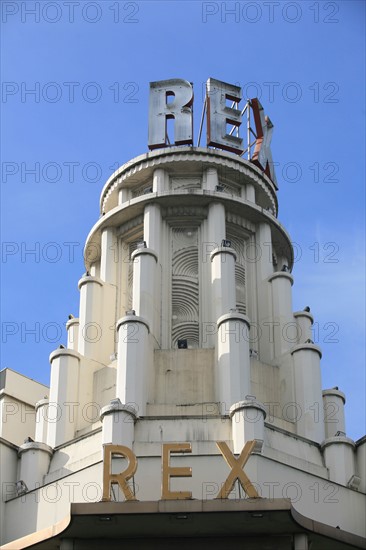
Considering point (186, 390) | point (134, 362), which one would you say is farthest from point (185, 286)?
point (134, 362)

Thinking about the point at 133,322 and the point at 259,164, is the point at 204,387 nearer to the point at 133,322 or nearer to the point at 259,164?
the point at 133,322

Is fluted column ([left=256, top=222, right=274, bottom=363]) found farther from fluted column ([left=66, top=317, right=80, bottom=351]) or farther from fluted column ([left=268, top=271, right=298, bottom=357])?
fluted column ([left=66, top=317, right=80, bottom=351])

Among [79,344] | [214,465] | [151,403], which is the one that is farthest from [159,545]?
[79,344]

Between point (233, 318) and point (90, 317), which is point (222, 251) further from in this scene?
point (90, 317)

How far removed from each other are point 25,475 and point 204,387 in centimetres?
812

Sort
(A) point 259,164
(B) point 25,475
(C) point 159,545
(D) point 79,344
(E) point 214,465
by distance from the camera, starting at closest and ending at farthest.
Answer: (C) point 159,545 < (E) point 214,465 < (B) point 25,475 < (D) point 79,344 < (A) point 259,164

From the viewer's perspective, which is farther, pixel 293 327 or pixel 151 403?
pixel 293 327

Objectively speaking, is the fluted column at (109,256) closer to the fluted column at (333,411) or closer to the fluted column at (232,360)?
the fluted column at (232,360)

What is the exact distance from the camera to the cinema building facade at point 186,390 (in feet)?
142

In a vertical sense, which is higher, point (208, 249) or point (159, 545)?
point (208, 249)

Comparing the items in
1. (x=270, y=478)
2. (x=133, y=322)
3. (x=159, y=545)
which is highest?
(x=133, y=322)

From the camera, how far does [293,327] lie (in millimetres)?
57031

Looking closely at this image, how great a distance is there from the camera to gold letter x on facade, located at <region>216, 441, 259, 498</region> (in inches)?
1672

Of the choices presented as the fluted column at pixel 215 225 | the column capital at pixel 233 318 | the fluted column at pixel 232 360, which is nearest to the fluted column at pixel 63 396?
the fluted column at pixel 232 360
